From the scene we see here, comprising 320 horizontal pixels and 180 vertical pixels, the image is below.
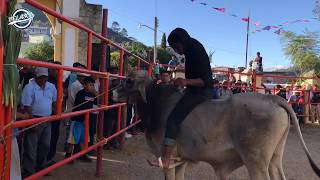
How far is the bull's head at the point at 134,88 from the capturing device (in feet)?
17.4

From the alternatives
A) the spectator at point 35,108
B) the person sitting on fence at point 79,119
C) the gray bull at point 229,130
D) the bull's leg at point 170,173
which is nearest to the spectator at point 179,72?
the person sitting on fence at point 79,119

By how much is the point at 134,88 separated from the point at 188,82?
795 millimetres

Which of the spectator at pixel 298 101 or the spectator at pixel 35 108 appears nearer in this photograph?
the spectator at pixel 35 108

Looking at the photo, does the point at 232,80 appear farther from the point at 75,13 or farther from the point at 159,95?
the point at 159,95

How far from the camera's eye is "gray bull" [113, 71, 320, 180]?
180 inches

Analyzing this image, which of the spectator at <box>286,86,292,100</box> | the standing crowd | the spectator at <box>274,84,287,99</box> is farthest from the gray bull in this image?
the spectator at <box>286,86,292,100</box>

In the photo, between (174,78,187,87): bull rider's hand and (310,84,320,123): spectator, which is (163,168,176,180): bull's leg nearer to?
(174,78,187,87): bull rider's hand

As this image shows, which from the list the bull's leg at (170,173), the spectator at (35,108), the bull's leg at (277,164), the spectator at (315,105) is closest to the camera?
the bull's leg at (277,164)

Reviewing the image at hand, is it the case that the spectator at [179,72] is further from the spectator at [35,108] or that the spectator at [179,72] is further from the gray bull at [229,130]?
the gray bull at [229,130]

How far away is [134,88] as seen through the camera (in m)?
5.36

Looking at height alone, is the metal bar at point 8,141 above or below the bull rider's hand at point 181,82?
below

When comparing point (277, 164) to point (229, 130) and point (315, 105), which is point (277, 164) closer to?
point (229, 130)

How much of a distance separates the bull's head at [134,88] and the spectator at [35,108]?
46.1 inches

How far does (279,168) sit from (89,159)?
4.07 m
